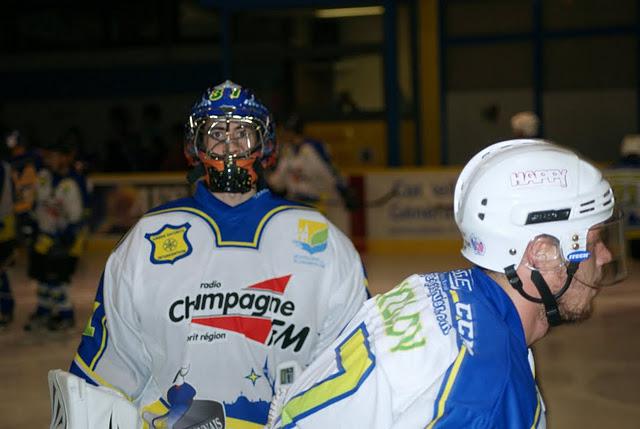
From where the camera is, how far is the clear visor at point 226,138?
2.86 metres

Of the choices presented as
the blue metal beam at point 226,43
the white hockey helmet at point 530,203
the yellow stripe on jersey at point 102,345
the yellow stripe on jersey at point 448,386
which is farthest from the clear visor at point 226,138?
the blue metal beam at point 226,43

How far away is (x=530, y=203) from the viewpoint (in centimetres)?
181

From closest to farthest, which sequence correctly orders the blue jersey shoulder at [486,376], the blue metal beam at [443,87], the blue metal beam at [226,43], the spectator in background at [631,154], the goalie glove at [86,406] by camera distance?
the blue jersey shoulder at [486,376], the goalie glove at [86,406], the spectator in background at [631,154], the blue metal beam at [226,43], the blue metal beam at [443,87]

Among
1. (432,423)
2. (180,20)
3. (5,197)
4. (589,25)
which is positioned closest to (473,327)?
(432,423)

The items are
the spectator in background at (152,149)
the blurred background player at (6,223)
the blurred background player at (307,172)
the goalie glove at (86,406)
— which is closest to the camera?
the goalie glove at (86,406)

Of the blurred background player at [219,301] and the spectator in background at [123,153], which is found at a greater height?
the blurred background player at [219,301]

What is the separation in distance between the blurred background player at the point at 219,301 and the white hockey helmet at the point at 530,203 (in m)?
0.91

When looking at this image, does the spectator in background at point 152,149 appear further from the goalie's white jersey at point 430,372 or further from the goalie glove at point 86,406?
the goalie's white jersey at point 430,372

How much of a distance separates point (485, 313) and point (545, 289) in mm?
159

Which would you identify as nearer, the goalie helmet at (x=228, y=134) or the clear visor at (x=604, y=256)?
the clear visor at (x=604, y=256)

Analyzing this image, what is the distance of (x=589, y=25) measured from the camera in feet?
48.5

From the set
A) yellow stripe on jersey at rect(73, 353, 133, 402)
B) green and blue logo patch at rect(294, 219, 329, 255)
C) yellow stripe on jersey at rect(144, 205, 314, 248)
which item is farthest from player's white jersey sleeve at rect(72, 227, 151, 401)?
green and blue logo patch at rect(294, 219, 329, 255)

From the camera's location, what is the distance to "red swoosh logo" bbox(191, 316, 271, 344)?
2.66m

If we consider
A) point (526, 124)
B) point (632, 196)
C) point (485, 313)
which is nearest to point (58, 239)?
point (526, 124)
